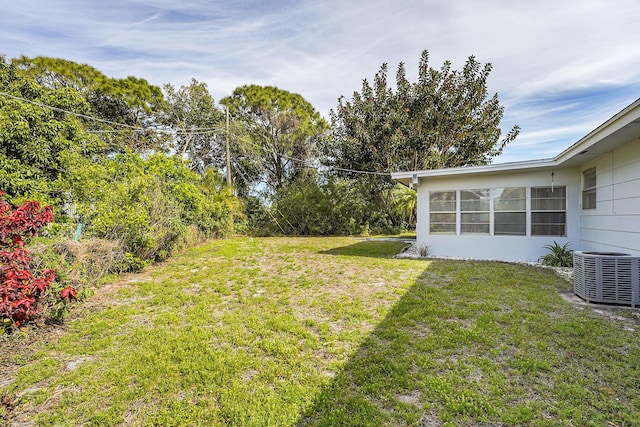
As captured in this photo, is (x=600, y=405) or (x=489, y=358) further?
(x=489, y=358)

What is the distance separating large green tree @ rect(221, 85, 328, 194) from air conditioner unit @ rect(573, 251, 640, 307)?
50.8 feet

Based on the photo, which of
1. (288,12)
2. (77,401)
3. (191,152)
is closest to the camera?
(77,401)

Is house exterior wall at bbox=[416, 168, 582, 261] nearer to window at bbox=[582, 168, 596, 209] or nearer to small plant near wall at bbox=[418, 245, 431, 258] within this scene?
small plant near wall at bbox=[418, 245, 431, 258]

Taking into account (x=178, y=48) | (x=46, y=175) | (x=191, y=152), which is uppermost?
(x=178, y=48)

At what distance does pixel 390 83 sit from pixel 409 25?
7.36 meters

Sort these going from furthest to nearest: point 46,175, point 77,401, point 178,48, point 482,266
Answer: point 46,175, point 178,48, point 482,266, point 77,401

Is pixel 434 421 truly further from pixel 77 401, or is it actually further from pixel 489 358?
pixel 77 401

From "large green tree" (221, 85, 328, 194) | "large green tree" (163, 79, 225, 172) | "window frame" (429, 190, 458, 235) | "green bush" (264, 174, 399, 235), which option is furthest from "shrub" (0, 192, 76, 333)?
"large green tree" (163, 79, 225, 172)

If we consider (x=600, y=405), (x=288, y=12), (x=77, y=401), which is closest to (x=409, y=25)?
(x=288, y=12)

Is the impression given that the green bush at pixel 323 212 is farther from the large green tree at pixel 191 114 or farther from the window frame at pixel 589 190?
the window frame at pixel 589 190

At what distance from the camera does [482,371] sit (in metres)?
2.55

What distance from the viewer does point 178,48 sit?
965cm

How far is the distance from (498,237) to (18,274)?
910cm

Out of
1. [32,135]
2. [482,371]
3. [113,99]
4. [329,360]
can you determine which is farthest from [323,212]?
[113,99]
